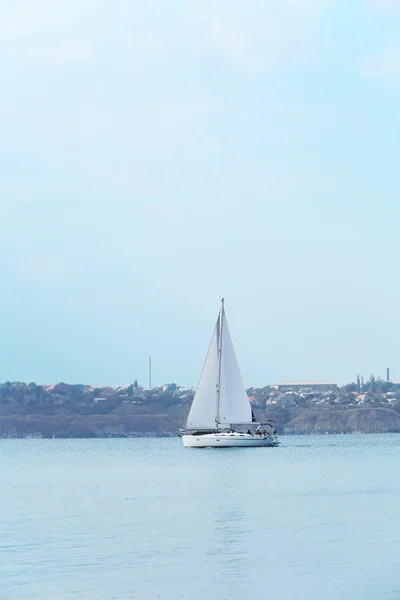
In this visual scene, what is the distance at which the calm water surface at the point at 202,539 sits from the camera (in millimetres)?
31484

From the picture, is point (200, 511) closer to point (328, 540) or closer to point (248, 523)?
point (248, 523)

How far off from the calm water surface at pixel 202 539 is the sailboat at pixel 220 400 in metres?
42.5

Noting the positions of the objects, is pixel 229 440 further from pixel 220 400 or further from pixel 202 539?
pixel 202 539

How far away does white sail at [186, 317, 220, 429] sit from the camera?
124 metres

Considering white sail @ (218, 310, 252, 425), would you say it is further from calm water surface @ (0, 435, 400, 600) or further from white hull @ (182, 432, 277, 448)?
calm water surface @ (0, 435, 400, 600)

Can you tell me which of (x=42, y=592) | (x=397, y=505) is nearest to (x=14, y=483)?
(x=397, y=505)

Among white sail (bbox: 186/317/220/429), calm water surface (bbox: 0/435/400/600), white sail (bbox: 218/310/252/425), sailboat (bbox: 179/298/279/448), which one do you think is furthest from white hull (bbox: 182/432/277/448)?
calm water surface (bbox: 0/435/400/600)

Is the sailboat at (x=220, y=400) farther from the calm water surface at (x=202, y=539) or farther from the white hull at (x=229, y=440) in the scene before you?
the calm water surface at (x=202, y=539)

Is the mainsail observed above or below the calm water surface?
above

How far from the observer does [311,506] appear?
56.2 m

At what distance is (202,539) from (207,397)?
81926mm

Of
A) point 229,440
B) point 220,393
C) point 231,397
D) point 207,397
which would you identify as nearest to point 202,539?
point 229,440

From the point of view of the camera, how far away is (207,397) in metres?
124

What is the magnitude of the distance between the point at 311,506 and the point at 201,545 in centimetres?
1654
